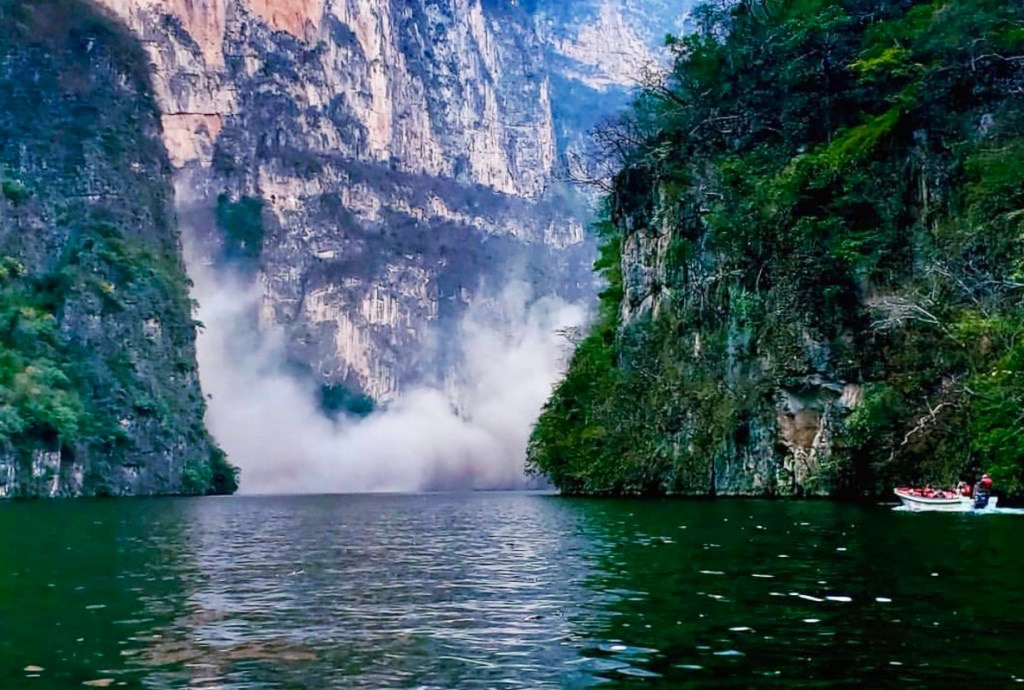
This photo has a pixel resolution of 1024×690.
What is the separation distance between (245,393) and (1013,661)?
183 meters

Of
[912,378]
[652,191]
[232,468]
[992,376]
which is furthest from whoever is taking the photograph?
[232,468]

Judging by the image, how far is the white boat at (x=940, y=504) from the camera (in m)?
44.6

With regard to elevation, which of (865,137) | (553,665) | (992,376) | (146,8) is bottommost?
(553,665)

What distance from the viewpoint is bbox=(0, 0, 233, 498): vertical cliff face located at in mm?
117938

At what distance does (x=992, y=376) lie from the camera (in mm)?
45750

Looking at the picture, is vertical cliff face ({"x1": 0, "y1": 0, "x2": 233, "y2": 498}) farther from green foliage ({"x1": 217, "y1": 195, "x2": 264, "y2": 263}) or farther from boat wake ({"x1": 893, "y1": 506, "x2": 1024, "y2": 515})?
boat wake ({"x1": 893, "y1": 506, "x2": 1024, "y2": 515})

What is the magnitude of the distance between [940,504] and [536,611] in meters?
30.7

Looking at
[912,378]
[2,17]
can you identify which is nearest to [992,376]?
[912,378]

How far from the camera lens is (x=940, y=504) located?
147 feet

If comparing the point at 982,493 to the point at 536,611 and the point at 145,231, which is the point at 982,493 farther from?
the point at 145,231

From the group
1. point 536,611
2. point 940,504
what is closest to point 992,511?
point 940,504

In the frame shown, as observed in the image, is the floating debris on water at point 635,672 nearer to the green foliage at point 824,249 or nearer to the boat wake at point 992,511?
the boat wake at point 992,511

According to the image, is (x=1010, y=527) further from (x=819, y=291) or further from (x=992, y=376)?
(x=819, y=291)

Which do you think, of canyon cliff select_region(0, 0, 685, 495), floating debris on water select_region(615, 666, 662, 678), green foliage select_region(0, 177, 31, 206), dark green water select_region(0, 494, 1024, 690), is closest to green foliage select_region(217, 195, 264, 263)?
canyon cliff select_region(0, 0, 685, 495)
